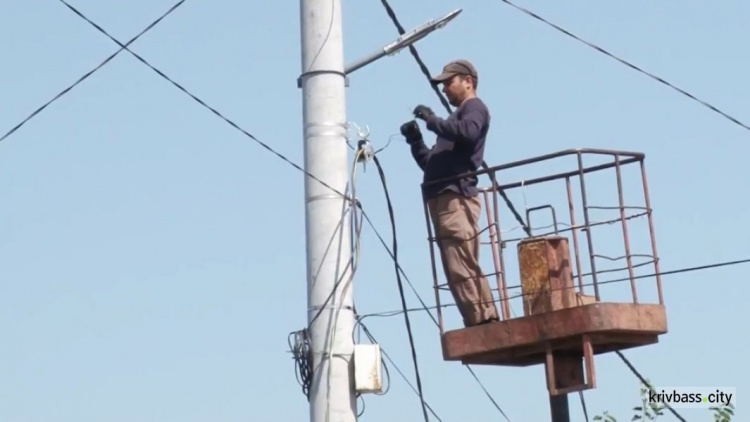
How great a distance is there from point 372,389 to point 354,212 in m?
1.10

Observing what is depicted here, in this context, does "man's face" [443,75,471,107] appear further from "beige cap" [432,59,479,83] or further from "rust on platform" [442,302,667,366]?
"rust on platform" [442,302,667,366]

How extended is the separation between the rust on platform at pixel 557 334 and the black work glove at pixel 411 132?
1.39m

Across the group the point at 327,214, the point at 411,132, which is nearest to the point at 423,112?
the point at 411,132

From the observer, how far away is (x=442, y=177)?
8500 millimetres

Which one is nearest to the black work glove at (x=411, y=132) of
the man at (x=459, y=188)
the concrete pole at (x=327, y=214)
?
the man at (x=459, y=188)

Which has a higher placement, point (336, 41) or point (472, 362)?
point (336, 41)

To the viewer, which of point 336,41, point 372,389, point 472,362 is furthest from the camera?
point 472,362

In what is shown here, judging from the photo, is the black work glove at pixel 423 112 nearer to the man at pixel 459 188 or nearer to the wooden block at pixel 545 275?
the man at pixel 459 188

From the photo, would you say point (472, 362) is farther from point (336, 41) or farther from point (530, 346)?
point (336, 41)

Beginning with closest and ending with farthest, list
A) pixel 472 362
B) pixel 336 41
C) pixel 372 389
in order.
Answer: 1. pixel 372 389
2. pixel 336 41
3. pixel 472 362

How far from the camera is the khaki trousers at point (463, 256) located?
8.30 metres

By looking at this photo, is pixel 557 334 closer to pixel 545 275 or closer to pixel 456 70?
pixel 545 275

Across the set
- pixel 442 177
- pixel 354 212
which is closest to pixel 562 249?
pixel 442 177

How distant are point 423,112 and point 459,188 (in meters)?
0.58
